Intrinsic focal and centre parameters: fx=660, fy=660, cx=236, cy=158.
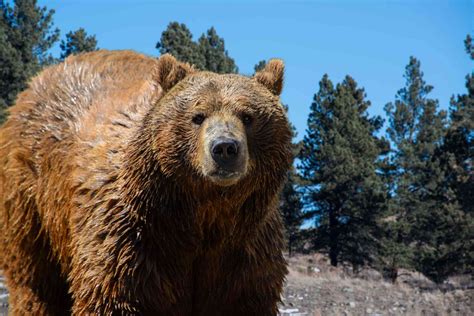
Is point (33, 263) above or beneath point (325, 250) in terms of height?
beneath

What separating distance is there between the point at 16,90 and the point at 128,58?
20.8 meters

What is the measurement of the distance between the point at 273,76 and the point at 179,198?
1.08 metres

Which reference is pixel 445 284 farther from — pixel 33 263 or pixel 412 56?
pixel 33 263

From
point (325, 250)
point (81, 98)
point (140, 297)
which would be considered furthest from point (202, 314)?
point (325, 250)

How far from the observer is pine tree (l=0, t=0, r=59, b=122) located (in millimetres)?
24734

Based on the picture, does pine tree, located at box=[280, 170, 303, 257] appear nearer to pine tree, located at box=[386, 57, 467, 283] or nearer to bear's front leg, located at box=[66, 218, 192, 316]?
pine tree, located at box=[386, 57, 467, 283]

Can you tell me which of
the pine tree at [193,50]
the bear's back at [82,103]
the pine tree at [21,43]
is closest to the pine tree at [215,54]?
the pine tree at [193,50]

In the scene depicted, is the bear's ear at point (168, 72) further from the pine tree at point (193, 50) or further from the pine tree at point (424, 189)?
the pine tree at point (424, 189)

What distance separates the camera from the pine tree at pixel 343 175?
32.5 m

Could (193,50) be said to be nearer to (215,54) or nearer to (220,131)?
(215,54)

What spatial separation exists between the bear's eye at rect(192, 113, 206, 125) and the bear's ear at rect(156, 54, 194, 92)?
0.46m

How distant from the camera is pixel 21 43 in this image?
27.3 meters

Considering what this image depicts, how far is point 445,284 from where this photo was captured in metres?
Result: 31.0

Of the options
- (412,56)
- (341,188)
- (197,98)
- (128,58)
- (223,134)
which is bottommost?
(223,134)
